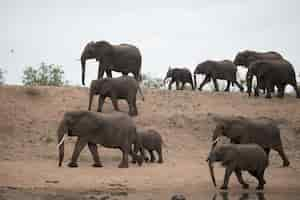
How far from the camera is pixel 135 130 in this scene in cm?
2253

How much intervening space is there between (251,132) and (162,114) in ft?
18.6

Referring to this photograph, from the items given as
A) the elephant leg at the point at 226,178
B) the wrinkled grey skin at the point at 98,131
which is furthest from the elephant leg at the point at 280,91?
the elephant leg at the point at 226,178

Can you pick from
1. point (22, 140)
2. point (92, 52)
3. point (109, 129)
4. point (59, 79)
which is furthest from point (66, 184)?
point (59, 79)

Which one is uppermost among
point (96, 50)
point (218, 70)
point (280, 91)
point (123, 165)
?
point (96, 50)

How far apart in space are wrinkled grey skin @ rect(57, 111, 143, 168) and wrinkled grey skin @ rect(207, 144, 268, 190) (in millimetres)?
2996

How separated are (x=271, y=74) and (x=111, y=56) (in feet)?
19.8

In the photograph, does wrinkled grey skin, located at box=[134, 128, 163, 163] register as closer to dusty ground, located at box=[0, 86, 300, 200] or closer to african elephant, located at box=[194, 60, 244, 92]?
dusty ground, located at box=[0, 86, 300, 200]

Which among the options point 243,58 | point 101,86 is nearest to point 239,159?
point 101,86

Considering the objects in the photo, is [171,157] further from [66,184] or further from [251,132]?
[66,184]

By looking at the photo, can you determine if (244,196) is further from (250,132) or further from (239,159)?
(250,132)

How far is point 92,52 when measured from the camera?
29422mm

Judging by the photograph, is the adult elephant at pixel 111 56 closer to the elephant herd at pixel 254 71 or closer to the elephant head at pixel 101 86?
the elephant head at pixel 101 86

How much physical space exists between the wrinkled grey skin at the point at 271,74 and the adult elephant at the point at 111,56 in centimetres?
444

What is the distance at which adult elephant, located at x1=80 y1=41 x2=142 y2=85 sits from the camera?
96.3 ft
